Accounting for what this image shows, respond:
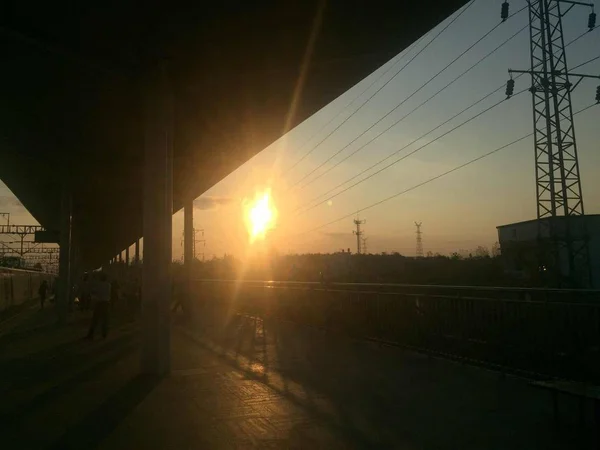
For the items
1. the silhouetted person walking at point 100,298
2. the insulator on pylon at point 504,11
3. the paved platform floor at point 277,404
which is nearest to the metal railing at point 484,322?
the paved platform floor at point 277,404

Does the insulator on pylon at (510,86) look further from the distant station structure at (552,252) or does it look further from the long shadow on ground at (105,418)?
the long shadow on ground at (105,418)

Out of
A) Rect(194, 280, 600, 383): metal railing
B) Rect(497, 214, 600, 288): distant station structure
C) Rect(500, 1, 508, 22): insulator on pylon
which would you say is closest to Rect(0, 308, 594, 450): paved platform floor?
Rect(194, 280, 600, 383): metal railing

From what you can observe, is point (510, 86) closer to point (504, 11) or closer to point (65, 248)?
point (504, 11)

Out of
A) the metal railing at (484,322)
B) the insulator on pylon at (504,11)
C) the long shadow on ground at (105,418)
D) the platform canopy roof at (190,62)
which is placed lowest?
the long shadow on ground at (105,418)

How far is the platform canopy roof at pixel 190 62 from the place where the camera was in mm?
9547

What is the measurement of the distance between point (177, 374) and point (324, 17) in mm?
6741

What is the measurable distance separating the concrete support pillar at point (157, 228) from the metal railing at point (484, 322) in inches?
188

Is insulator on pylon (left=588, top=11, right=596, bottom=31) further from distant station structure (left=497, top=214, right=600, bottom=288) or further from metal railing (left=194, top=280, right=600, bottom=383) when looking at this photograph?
metal railing (left=194, top=280, right=600, bottom=383)

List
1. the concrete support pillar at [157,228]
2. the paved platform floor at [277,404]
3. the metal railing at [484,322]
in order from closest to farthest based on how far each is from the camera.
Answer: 1. the paved platform floor at [277,404]
2. the metal railing at [484,322]
3. the concrete support pillar at [157,228]

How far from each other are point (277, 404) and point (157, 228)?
14.8ft

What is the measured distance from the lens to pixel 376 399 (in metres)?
8.06

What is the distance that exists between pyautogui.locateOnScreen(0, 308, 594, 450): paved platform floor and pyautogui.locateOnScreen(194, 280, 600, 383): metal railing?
1.31ft

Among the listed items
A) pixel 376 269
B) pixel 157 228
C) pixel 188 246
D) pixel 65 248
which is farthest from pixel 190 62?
pixel 376 269

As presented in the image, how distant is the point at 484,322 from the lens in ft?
32.1
